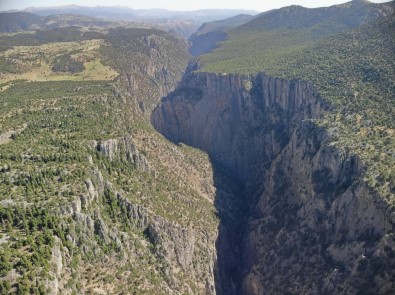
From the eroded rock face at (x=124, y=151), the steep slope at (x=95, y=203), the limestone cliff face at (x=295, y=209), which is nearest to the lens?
the steep slope at (x=95, y=203)

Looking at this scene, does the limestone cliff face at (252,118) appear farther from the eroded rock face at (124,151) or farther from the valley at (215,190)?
the eroded rock face at (124,151)

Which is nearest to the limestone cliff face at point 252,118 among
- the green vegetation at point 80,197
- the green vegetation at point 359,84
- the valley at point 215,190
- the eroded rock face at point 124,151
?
the valley at point 215,190

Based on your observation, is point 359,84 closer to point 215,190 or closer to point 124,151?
point 215,190

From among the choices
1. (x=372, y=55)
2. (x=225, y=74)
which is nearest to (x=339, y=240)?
(x=372, y=55)

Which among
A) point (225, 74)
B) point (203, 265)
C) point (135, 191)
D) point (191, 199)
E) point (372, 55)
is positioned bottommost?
point (203, 265)

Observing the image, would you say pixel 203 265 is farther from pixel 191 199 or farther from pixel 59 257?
pixel 59 257

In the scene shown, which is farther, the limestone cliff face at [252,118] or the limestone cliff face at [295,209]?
the limestone cliff face at [252,118]
